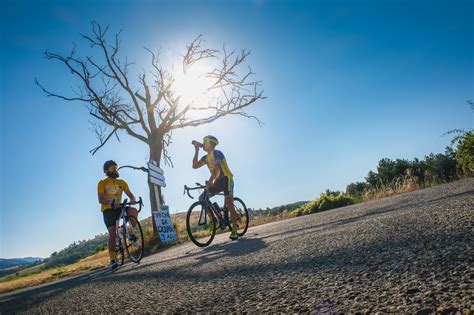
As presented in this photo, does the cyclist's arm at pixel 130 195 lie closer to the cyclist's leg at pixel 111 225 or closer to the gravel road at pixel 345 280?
the cyclist's leg at pixel 111 225

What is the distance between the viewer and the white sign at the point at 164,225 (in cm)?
1013

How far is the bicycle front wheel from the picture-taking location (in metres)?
6.21

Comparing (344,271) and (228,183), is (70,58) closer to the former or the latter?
(228,183)

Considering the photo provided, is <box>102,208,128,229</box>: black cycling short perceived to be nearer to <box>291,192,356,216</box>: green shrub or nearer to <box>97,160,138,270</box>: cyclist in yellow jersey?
<box>97,160,138,270</box>: cyclist in yellow jersey

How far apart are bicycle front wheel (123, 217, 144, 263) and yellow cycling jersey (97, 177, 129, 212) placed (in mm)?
489

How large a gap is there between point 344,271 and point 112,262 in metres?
5.30

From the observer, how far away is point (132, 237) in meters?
6.33

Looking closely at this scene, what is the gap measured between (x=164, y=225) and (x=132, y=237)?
165 inches

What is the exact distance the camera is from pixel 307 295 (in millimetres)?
1405

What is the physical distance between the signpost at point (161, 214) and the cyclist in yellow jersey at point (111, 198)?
155 inches

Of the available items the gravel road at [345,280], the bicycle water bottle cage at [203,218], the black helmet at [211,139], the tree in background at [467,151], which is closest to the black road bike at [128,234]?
the bicycle water bottle cage at [203,218]

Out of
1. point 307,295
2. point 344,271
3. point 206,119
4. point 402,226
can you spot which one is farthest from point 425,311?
point 206,119

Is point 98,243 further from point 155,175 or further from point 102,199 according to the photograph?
point 102,199

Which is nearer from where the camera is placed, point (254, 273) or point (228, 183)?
point (254, 273)
